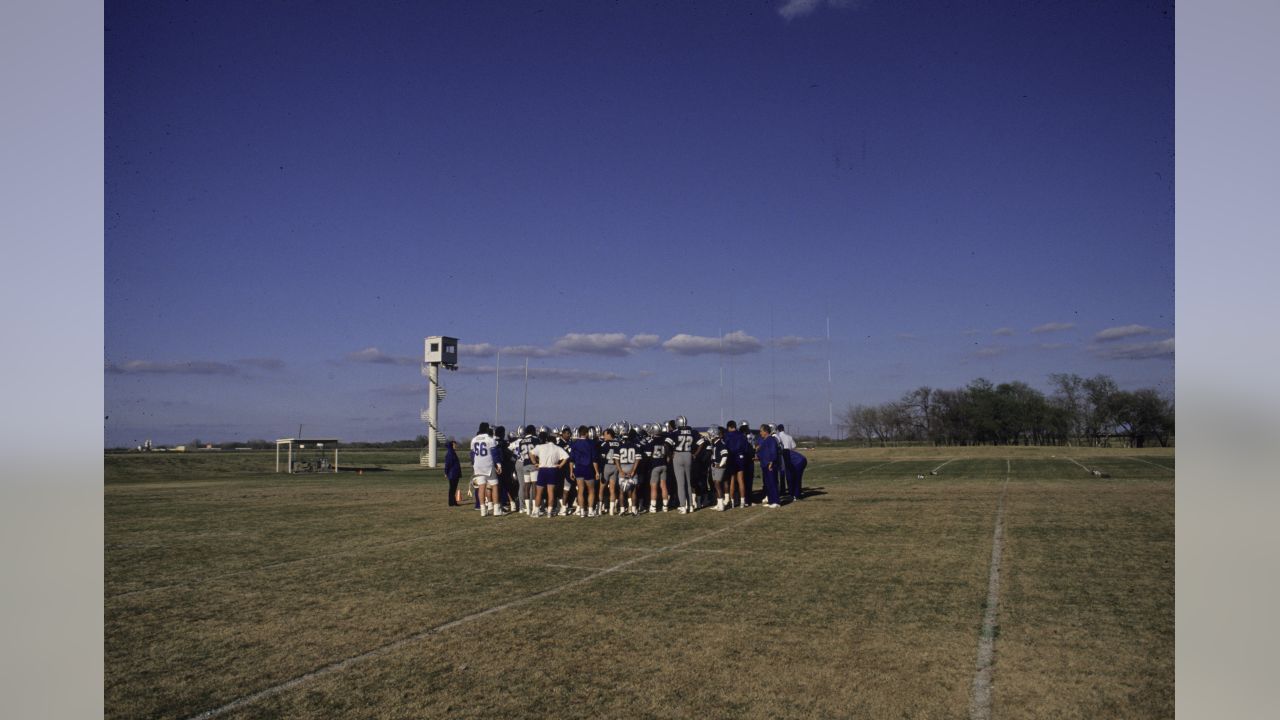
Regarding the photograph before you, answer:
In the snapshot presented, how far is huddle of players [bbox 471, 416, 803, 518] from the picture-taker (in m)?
16.9

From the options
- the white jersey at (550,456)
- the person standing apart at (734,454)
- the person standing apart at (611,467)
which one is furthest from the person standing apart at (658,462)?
the white jersey at (550,456)

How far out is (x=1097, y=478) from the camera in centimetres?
2717

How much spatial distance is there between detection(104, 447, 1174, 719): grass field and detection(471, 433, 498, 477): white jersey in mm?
2294

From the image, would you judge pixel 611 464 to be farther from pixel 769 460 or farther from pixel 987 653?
pixel 987 653

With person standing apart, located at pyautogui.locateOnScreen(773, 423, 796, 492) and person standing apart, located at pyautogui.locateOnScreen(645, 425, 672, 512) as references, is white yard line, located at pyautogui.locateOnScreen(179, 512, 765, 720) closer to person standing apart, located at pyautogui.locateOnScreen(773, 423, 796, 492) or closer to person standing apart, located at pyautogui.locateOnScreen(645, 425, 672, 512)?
person standing apart, located at pyautogui.locateOnScreen(645, 425, 672, 512)

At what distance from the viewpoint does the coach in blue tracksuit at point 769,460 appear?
60.0 feet

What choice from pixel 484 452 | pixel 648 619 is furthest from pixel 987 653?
pixel 484 452

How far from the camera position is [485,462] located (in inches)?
674

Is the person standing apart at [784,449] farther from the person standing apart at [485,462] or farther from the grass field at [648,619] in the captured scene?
the person standing apart at [485,462]

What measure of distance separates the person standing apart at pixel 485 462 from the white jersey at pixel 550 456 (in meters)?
1.07

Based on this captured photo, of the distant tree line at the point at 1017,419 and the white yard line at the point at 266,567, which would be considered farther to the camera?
the distant tree line at the point at 1017,419

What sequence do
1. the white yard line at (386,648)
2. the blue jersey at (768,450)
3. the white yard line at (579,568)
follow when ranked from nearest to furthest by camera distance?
the white yard line at (386,648) → the white yard line at (579,568) → the blue jersey at (768,450)

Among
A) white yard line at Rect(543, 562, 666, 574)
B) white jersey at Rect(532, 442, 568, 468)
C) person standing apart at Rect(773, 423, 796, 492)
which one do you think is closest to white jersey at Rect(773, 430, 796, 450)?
person standing apart at Rect(773, 423, 796, 492)
